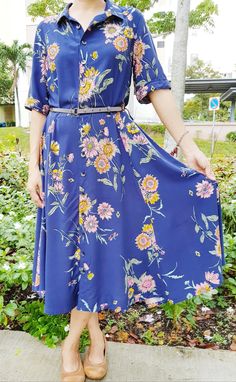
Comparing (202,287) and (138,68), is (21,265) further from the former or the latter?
(138,68)

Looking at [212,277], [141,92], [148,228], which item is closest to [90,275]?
[148,228]

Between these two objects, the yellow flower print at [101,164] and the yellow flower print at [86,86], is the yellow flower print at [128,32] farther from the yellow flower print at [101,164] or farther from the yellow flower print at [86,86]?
the yellow flower print at [101,164]

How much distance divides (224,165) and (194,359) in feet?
9.18

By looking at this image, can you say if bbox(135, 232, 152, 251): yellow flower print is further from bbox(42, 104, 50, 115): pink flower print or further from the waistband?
bbox(42, 104, 50, 115): pink flower print

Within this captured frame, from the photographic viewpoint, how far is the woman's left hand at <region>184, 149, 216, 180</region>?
146 centimetres

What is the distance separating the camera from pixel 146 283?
5.17 ft

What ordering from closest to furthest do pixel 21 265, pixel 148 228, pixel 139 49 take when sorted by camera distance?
pixel 139 49
pixel 148 228
pixel 21 265

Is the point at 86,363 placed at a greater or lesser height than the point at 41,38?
lesser

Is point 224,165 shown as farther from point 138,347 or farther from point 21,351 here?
point 21,351

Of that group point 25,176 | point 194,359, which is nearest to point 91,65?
point 194,359

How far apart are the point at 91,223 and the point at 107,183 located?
0.16 metres

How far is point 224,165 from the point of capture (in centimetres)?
416

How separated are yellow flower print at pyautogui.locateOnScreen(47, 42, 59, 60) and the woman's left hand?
2.06 feet

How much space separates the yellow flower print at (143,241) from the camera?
151 cm
